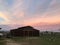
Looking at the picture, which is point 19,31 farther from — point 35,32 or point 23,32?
point 35,32

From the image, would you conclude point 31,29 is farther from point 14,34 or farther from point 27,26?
point 14,34

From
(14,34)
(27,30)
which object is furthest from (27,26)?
(14,34)

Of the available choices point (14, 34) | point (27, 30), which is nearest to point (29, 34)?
point (27, 30)

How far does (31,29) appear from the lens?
6444cm

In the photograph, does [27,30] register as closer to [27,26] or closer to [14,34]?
[27,26]

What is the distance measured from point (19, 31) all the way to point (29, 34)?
4450mm

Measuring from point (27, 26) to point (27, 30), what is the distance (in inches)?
66.9

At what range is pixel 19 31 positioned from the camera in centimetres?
6319

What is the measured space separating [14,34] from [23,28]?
4.61 meters

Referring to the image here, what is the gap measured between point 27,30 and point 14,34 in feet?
18.8

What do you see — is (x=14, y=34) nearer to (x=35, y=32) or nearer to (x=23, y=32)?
(x=23, y=32)

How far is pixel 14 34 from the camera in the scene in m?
62.8

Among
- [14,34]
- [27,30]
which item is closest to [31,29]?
[27,30]

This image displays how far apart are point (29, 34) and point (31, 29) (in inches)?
88.8
